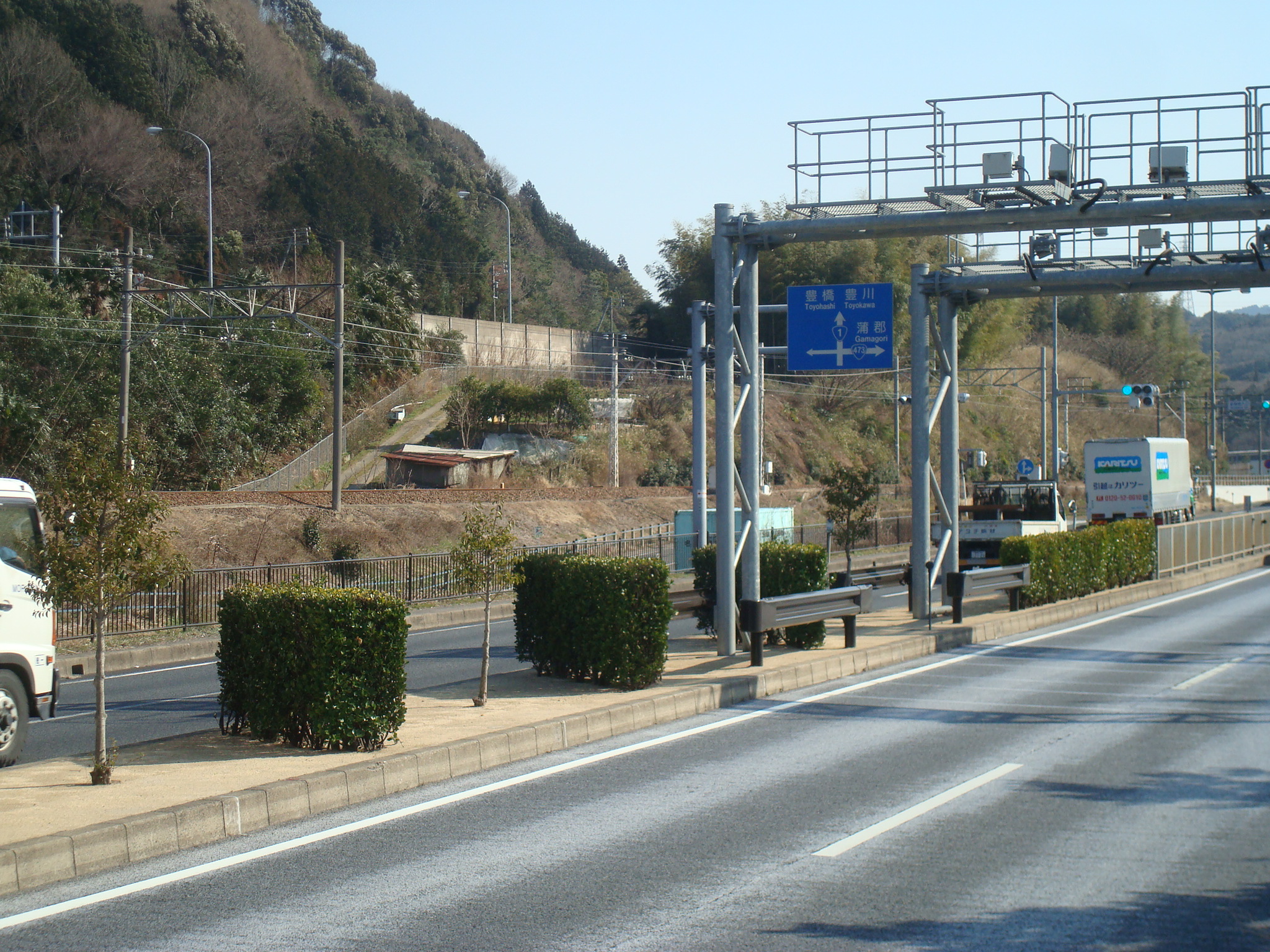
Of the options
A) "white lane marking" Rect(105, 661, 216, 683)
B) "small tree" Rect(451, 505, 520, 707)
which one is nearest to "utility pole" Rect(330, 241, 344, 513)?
"white lane marking" Rect(105, 661, 216, 683)

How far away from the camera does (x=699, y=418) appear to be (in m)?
26.8

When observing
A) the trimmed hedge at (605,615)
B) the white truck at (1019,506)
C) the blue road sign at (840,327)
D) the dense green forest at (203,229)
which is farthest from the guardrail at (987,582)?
the dense green forest at (203,229)

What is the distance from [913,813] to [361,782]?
3719 mm

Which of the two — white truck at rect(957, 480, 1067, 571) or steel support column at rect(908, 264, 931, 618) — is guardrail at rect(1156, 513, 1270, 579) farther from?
steel support column at rect(908, 264, 931, 618)

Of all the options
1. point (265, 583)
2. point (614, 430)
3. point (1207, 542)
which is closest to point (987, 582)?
point (265, 583)

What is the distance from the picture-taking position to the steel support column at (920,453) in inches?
728

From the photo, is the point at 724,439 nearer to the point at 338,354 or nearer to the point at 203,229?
the point at 338,354

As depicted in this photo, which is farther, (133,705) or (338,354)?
(338,354)

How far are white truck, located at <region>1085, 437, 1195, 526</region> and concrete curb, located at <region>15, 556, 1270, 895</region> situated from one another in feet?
113

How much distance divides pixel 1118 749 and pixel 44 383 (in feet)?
124

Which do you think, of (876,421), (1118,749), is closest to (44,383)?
(1118,749)

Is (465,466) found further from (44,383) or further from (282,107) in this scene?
(282,107)

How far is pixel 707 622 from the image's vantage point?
17094 millimetres

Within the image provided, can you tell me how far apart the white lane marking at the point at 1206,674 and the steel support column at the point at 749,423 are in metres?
4.71
